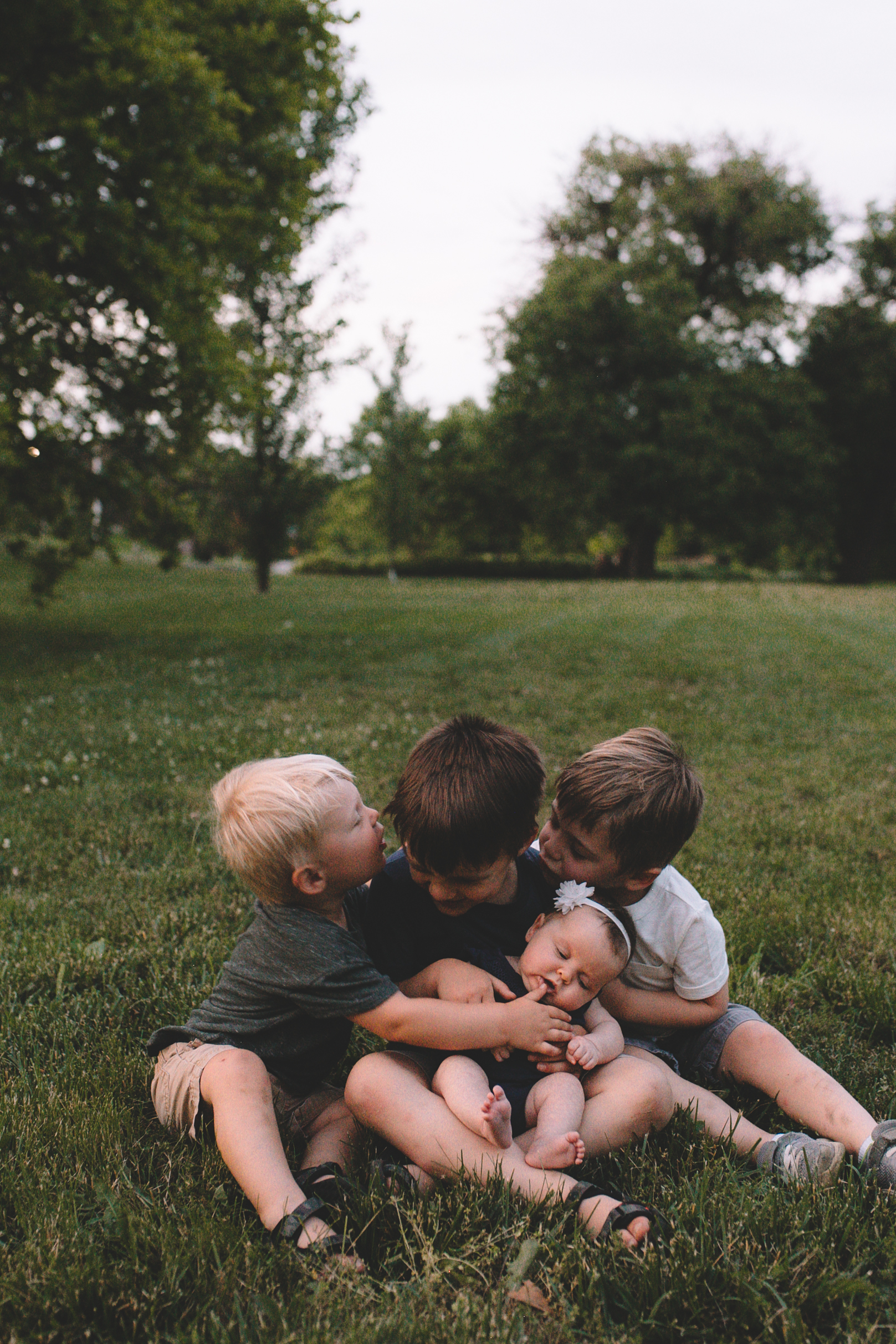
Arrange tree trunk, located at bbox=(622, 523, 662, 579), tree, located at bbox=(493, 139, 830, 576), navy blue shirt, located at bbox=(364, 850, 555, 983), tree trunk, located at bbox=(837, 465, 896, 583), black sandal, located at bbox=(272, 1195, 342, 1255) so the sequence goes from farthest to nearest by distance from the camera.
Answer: tree trunk, located at bbox=(837, 465, 896, 583) < tree trunk, located at bbox=(622, 523, 662, 579) < tree, located at bbox=(493, 139, 830, 576) < navy blue shirt, located at bbox=(364, 850, 555, 983) < black sandal, located at bbox=(272, 1195, 342, 1255)

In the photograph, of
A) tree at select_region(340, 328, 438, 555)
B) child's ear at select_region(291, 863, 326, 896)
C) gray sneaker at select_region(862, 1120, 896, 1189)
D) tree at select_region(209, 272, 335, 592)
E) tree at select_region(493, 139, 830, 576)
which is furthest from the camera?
tree at select_region(493, 139, 830, 576)

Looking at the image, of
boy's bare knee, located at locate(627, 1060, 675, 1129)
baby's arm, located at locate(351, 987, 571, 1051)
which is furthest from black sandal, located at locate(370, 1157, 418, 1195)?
boy's bare knee, located at locate(627, 1060, 675, 1129)

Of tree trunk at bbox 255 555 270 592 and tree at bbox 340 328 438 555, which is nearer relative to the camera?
tree trunk at bbox 255 555 270 592

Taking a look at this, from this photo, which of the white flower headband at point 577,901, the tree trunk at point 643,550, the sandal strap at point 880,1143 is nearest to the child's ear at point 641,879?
the white flower headband at point 577,901

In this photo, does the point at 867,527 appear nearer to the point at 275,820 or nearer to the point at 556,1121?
the point at 556,1121

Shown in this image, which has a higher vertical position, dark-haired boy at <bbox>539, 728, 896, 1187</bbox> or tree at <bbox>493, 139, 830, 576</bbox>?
tree at <bbox>493, 139, 830, 576</bbox>

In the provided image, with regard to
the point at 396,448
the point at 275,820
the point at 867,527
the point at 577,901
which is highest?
the point at 396,448

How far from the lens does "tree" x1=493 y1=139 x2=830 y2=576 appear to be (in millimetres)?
34844

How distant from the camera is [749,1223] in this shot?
1.99 m

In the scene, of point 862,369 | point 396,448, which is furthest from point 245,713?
point 862,369

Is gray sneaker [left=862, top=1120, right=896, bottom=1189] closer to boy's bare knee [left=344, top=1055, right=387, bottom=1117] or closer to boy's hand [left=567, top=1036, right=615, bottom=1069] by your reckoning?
boy's hand [left=567, top=1036, right=615, bottom=1069]

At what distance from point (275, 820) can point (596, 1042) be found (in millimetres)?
1056

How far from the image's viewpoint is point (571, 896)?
2357 mm

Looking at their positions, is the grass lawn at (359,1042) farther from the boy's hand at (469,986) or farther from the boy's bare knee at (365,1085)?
the boy's hand at (469,986)
